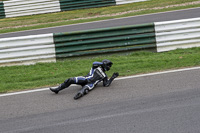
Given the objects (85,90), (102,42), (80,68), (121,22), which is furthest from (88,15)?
(85,90)

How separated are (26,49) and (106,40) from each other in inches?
112

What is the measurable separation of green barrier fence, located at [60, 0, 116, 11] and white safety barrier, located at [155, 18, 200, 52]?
425 inches

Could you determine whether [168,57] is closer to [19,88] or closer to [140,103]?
[140,103]

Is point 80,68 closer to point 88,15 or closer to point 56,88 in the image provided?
point 56,88

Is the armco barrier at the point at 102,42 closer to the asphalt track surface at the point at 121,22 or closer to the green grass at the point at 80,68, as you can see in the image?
the green grass at the point at 80,68

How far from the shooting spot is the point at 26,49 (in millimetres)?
11070

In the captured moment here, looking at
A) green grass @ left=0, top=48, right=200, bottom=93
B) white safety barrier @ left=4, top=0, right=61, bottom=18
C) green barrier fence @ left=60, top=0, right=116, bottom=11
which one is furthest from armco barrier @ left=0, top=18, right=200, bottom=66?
white safety barrier @ left=4, top=0, right=61, bottom=18

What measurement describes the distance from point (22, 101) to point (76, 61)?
12.4ft

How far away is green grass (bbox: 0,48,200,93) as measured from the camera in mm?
9047

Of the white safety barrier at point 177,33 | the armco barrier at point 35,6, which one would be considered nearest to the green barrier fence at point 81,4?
the armco barrier at point 35,6

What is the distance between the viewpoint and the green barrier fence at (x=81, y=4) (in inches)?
847

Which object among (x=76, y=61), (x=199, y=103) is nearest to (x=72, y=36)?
(x=76, y=61)

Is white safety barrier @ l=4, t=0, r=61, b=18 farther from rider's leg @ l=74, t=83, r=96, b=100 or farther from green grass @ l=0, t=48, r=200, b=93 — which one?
rider's leg @ l=74, t=83, r=96, b=100

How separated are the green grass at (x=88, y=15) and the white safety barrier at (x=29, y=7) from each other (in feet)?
2.19
